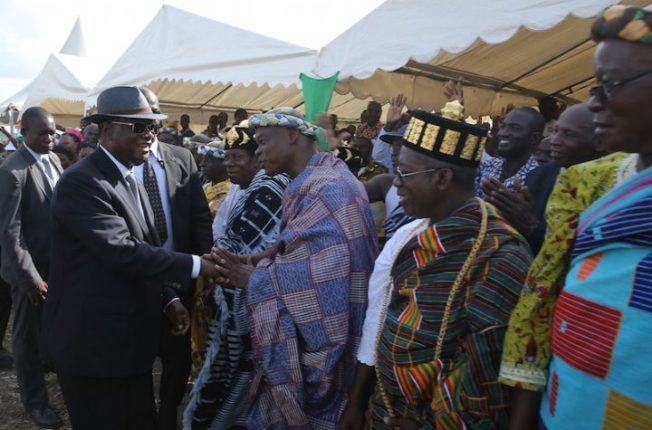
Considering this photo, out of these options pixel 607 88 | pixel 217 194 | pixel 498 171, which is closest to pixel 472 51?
pixel 498 171

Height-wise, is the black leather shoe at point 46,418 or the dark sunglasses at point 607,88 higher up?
the dark sunglasses at point 607,88

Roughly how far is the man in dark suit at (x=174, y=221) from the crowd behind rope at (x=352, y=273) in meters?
0.01

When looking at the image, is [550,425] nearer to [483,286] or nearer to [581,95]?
[483,286]

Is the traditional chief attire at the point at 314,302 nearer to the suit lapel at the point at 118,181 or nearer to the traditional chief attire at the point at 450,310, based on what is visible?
the traditional chief attire at the point at 450,310

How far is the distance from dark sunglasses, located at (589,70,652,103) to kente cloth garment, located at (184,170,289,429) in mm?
1811

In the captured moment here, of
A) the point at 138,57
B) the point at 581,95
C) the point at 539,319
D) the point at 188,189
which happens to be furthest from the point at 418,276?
the point at 138,57

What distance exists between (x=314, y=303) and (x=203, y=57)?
5.30m

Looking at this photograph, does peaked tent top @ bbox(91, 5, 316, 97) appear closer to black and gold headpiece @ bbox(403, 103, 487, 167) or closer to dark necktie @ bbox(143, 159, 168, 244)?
dark necktie @ bbox(143, 159, 168, 244)

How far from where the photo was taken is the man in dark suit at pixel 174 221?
3.12 meters

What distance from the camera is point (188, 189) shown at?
3258mm

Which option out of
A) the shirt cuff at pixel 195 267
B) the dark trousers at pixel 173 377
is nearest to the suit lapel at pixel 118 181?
the shirt cuff at pixel 195 267

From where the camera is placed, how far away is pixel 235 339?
2.87 m

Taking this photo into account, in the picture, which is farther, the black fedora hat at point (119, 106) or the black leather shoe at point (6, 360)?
the black leather shoe at point (6, 360)

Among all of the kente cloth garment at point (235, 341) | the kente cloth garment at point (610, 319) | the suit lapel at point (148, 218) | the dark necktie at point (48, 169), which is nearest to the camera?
the kente cloth garment at point (610, 319)
